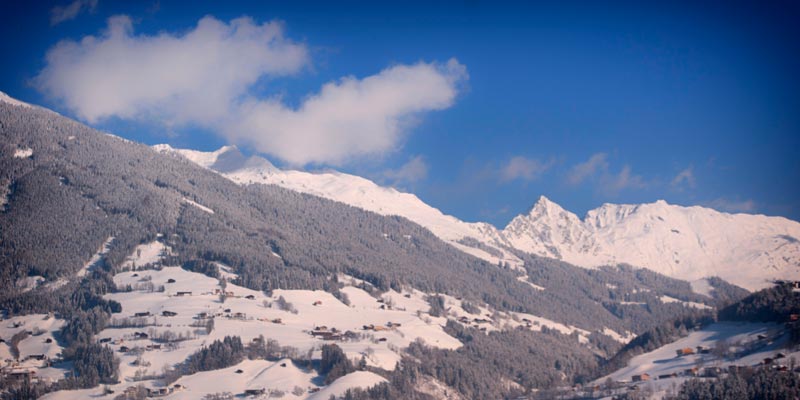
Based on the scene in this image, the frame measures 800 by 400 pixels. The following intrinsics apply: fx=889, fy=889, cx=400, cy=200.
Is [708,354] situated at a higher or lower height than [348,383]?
higher

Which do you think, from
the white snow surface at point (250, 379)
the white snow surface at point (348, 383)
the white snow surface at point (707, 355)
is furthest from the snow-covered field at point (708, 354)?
the white snow surface at point (250, 379)

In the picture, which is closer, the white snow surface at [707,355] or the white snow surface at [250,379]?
the white snow surface at [250,379]

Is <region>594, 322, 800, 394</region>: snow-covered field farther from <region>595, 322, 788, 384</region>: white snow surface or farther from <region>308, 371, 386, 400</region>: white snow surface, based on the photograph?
<region>308, 371, 386, 400</region>: white snow surface

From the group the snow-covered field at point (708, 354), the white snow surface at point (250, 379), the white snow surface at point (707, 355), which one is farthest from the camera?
the white snow surface at point (707, 355)

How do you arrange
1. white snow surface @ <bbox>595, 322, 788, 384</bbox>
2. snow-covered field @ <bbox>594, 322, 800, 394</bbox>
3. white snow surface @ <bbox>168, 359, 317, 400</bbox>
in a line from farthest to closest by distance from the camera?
white snow surface @ <bbox>595, 322, 788, 384</bbox> → white snow surface @ <bbox>168, 359, 317, 400</bbox> → snow-covered field @ <bbox>594, 322, 800, 394</bbox>

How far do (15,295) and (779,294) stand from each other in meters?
163

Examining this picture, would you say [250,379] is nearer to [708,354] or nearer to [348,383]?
[348,383]

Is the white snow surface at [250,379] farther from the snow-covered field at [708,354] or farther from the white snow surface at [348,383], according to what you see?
the snow-covered field at [708,354]

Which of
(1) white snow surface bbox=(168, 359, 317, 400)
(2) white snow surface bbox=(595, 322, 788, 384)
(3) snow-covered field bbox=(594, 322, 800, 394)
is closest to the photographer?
(3) snow-covered field bbox=(594, 322, 800, 394)

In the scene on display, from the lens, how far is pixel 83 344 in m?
172

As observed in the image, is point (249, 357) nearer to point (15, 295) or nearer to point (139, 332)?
point (139, 332)

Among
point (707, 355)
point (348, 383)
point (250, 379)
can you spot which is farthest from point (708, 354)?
point (250, 379)

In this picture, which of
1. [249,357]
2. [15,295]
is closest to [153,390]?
[249,357]

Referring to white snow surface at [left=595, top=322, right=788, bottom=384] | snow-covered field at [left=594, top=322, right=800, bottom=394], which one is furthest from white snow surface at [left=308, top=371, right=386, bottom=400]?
white snow surface at [left=595, top=322, right=788, bottom=384]
